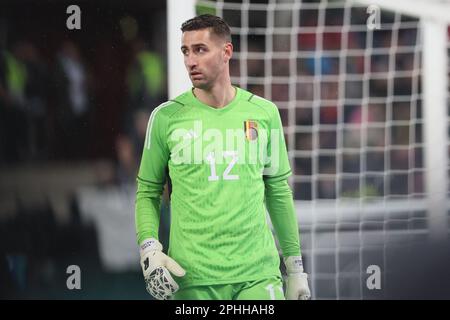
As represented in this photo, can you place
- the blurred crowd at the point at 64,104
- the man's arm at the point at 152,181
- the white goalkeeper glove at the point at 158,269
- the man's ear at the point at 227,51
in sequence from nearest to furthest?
the white goalkeeper glove at the point at 158,269 → the man's arm at the point at 152,181 → the man's ear at the point at 227,51 → the blurred crowd at the point at 64,104

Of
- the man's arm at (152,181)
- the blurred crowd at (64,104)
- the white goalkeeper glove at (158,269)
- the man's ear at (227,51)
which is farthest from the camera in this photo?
the blurred crowd at (64,104)

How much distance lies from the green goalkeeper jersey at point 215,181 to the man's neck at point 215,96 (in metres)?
0.02

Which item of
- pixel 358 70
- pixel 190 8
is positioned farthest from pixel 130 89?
pixel 358 70

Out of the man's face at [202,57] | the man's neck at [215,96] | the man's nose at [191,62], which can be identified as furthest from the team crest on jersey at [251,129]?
the man's nose at [191,62]

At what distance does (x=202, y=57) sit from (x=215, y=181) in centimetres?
55

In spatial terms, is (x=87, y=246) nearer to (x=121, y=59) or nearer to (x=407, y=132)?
(x=121, y=59)

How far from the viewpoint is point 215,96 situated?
4.20m

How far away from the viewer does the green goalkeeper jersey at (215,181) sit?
4035mm

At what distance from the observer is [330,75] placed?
483 centimetres

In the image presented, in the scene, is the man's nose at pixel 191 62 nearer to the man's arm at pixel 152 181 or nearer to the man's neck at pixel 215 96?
the man's neck at pixel 215 96

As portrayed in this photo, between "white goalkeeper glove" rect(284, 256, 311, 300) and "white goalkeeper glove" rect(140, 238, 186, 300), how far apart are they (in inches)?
21.4

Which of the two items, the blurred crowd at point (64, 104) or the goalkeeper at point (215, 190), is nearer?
the goalkeeper at point (215, 190)

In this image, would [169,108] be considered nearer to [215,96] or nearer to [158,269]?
[215,96]
